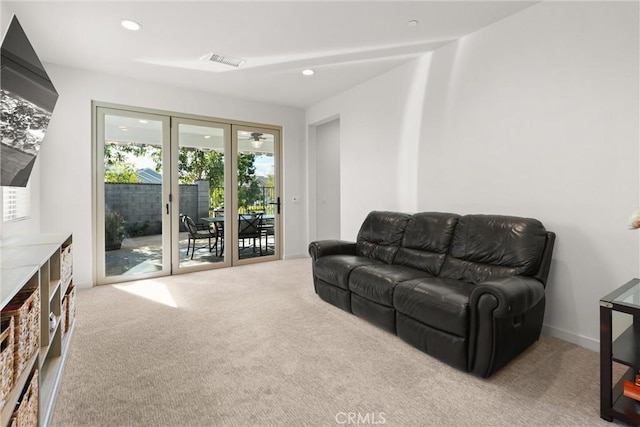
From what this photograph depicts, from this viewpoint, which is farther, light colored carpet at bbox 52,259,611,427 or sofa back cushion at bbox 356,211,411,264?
sofa back cushion at bbox 356,211,411,264

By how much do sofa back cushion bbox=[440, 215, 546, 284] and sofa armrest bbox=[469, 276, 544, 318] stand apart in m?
0.30

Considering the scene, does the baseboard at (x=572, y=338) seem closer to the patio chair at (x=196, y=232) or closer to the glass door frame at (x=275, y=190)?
the glass door frame at (x=275, y=190)

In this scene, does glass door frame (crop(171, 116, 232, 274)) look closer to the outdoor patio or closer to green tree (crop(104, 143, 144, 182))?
the outdoor patio

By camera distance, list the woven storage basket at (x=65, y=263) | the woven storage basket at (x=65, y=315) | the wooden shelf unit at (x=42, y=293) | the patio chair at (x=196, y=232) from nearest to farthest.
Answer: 1. the wooden shelf unit at (x=42, y=293)
2. the woven storage basket at (x=65, y=263)
3. the woven storage basket at (x=65, y=315)
4. the patio chair at (x=196, y=232)

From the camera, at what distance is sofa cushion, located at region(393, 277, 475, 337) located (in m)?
1.97

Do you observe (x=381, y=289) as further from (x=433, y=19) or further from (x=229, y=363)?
(x=433, y=19)

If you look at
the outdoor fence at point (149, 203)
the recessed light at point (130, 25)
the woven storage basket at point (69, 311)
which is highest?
the recessed light at point (130, 25)

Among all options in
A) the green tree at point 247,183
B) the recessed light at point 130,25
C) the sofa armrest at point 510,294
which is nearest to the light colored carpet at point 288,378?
the sofa armrest at point 510,294

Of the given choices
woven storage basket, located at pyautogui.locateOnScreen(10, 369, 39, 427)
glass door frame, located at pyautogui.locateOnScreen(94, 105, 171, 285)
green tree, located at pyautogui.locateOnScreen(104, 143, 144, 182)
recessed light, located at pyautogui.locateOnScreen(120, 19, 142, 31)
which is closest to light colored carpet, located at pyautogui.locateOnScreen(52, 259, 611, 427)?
woven storage basket, located at pyautogui.locateOnScreen(10, 369, 39, 427)


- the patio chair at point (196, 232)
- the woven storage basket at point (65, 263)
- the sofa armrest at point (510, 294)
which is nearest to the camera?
the sofa armrest at point (510, 294)

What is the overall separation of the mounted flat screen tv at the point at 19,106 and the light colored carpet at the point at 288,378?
1352 mm

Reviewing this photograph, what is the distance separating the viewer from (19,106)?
1.82 meters

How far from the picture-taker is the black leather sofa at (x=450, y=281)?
1.90m

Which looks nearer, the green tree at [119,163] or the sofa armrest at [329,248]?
the sofa armrest at [329,248]
